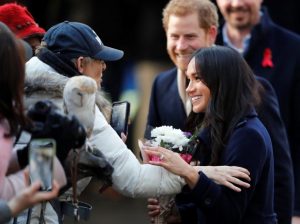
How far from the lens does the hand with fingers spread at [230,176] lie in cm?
420

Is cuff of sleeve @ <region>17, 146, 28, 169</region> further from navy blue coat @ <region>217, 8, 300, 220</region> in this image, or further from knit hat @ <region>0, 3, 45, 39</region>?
navy blue coat @ <region>217, 8, 300, 220</region>

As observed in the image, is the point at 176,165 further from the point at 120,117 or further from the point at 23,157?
the point at 23,157

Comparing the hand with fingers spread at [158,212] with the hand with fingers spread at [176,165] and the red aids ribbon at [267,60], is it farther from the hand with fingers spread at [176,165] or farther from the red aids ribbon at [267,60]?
the red aids ribbon at [267,60]

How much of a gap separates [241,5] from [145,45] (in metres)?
5.26

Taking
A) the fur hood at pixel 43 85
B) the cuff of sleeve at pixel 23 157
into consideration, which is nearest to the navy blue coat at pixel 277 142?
the fur hood at pixel 43 85

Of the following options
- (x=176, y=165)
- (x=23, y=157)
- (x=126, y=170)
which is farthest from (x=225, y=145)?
(x=23, y=157)

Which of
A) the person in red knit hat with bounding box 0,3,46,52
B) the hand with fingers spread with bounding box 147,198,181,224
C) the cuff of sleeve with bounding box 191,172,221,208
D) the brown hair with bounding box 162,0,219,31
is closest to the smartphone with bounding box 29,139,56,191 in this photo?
the cuff of sleeve with bounding box 191,172,221,208

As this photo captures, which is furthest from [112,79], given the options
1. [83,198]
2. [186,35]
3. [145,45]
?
[186,35]

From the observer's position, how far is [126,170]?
4.10 m

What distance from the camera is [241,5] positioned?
6359 mm

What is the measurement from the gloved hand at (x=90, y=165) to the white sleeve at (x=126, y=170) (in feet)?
0.41

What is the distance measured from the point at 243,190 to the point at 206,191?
0.60 ft

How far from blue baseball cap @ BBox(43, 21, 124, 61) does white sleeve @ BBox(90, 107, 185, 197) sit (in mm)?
324

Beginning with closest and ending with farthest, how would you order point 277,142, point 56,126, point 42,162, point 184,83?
point 42,162, point 56,126, point 277,142, point 184,83
